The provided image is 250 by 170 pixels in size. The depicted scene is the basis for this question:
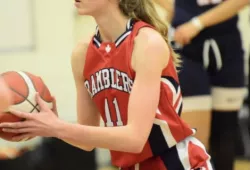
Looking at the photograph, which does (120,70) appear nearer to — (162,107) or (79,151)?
(162,107)

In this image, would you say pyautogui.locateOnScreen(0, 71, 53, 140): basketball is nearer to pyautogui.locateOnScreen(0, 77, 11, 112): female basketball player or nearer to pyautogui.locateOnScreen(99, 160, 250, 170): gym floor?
pyautogui.locateOnScreen(0, 77, 11, 112): female basketball player

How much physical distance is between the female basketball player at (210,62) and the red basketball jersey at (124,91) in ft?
2.32

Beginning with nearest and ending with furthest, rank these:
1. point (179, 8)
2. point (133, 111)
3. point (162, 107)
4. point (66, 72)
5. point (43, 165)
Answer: point (133, 111)
point (162, 107)
point (179, 8)
point (43, 165)
point (66, 72)

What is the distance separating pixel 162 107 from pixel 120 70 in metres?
0.17

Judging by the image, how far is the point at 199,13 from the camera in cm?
254

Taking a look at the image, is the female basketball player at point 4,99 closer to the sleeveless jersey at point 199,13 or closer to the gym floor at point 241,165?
the sleeveless jersey at point 199,13

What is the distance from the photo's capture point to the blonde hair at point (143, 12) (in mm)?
1754

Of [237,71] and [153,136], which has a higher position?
[153,136]

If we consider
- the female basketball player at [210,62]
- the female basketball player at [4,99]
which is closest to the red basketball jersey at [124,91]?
the female basketball player at [4,99]

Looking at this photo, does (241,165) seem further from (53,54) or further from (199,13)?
(199,13)

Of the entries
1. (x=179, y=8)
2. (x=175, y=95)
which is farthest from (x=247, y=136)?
(x=175, y=95)

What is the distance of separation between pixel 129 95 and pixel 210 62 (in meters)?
0.94

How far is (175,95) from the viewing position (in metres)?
1.79

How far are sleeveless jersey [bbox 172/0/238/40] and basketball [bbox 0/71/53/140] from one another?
102cm
